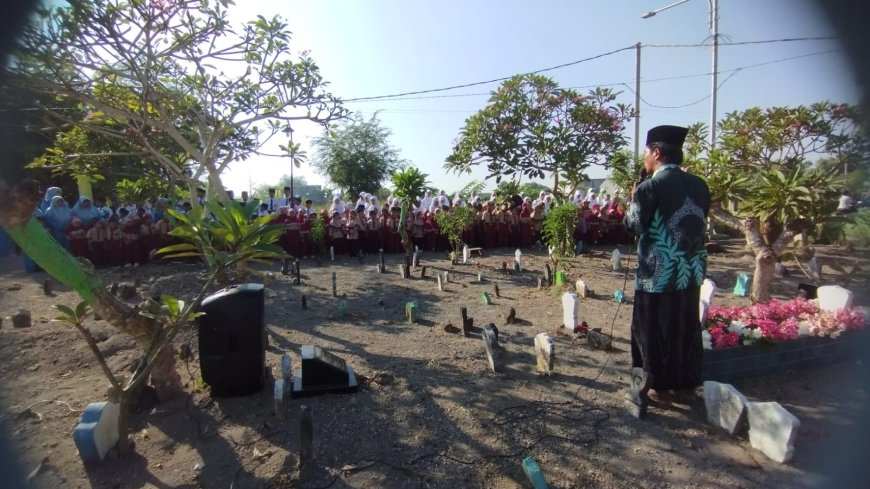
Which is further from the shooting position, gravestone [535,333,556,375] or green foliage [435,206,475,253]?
green foliage [435,206,475,253]

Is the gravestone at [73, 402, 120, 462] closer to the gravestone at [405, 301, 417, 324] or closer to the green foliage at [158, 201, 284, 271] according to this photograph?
the green foliage at [158, 201, 284, 271]

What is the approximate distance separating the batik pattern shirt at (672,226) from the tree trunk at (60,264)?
3818mm

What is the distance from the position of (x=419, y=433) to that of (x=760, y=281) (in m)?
5.85

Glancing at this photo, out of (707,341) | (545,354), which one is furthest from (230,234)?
(707,341)

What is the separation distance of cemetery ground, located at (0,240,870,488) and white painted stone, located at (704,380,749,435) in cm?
8

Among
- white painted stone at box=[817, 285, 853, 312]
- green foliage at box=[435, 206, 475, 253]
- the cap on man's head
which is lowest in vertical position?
white painted stone at box=[817, 285, 853, 312]

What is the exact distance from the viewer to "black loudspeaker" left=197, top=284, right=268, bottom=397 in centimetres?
377

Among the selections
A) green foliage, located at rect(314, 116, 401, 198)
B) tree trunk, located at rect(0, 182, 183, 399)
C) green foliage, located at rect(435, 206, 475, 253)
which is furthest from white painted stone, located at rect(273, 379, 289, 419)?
green foliage, located at rect(314, 116, 401, 198)

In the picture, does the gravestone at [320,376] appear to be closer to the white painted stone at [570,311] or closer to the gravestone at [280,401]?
the gravestone at [280,401]

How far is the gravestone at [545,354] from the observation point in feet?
14.0

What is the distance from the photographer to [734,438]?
10.4 ft

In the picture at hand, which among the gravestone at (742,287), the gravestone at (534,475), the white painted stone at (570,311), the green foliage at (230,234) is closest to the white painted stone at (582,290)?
the white painted stone at (570,311)

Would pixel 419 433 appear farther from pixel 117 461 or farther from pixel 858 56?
pixel 858 56

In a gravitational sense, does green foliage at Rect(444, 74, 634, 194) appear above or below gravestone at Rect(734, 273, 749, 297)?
above
